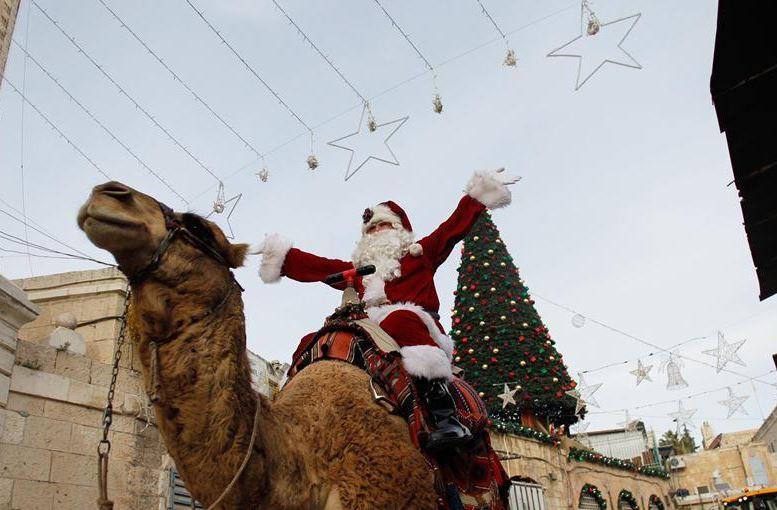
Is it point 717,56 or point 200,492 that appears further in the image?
point 717,56

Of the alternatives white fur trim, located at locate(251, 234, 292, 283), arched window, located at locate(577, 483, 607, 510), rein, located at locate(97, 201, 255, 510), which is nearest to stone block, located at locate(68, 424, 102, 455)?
white fur trim, located at locate(251, 234, 292, 283)

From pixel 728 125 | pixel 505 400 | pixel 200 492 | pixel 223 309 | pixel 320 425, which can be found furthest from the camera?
pixel 505 400

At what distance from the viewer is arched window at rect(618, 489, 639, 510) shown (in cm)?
1847

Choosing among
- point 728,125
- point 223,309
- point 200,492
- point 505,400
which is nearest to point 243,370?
point 223,309

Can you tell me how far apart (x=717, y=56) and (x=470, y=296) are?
15467 mm

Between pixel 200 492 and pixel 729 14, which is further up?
pixel 729 14

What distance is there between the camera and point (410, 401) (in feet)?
11.6

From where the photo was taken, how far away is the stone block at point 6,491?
6.68 meters

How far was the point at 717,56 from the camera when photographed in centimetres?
384

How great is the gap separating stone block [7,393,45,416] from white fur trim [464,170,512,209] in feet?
19.5

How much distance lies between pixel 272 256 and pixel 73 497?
490 cm

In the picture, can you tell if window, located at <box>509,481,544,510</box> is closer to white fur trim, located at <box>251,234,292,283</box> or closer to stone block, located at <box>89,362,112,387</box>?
white fur trim, located at <box>251,234,292,283</box>

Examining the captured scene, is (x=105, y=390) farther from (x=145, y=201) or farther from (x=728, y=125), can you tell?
(x=728, y=125)

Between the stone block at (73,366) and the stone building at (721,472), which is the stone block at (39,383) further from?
the stone building at (721,472)
